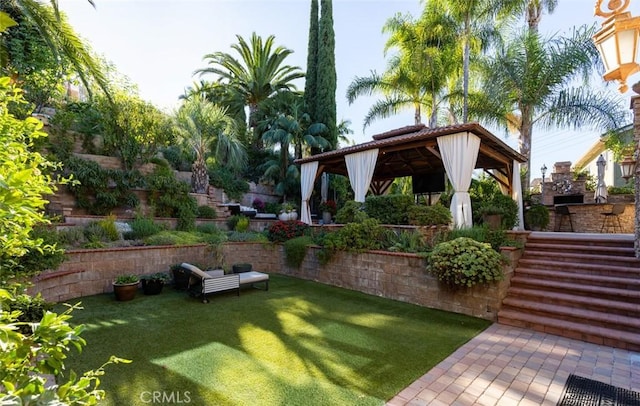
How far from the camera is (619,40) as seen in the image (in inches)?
95.3

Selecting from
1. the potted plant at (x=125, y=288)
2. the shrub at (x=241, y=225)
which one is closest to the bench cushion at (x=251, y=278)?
the potted plant at (x=125, y=288)

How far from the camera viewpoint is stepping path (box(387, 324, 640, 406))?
2.89 m

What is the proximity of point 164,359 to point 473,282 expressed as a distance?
4.68m

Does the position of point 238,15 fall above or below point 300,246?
above

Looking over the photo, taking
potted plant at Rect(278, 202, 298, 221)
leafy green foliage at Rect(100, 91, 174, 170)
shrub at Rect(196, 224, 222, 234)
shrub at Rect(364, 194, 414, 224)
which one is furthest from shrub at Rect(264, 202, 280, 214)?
shrub at Rect(364, 194, 414, 224)

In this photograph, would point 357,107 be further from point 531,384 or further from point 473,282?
point 531,384

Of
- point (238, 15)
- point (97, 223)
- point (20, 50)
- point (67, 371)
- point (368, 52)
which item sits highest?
point (368, 52)

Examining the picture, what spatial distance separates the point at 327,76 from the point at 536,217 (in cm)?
1168

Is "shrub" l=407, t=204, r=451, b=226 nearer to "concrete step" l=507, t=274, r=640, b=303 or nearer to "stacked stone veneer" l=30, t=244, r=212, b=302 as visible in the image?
"concrete step" l=507, t=274, r=640, b=303

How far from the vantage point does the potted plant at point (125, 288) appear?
558cm

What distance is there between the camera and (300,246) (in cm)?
805

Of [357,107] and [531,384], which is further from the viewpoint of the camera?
[357,107]

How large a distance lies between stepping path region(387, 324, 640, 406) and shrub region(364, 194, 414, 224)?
3.60 metres

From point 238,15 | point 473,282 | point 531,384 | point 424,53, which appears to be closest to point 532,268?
point 473,282
